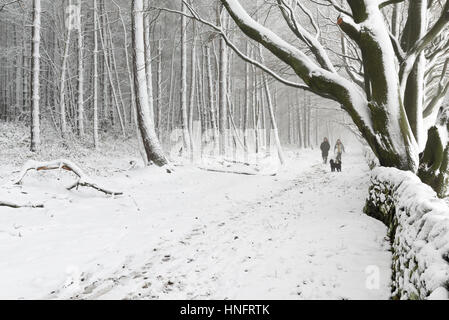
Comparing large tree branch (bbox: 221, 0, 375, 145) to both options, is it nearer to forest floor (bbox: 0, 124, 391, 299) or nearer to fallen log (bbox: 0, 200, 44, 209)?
forest floor (bbox: 0, 124, 391, 299)

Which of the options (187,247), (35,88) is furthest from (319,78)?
(35,88)

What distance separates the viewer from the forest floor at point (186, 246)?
3.67m

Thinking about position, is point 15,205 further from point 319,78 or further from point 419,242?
point 419,242

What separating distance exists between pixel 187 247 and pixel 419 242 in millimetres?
3556

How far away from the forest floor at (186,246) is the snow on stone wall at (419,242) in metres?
0.49

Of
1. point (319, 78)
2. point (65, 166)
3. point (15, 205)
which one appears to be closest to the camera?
point (319, 78)

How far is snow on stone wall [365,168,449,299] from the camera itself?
2.28m

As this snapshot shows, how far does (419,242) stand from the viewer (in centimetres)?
274

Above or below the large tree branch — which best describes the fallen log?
below

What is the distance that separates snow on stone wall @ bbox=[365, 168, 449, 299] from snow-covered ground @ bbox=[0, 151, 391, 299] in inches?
19.3

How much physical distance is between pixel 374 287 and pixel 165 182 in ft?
28.0

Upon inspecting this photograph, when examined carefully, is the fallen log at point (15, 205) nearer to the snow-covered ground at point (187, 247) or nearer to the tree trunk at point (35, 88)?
the snow-covered ground at point (187, 247)

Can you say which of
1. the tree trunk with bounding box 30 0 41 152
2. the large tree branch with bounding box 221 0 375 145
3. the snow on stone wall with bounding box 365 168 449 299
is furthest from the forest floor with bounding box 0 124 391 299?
the tree trunk with bounding box 30 0 41 152

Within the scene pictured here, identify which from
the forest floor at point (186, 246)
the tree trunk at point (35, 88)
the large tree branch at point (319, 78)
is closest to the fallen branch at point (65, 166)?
the forest floor at point (186, 246)
